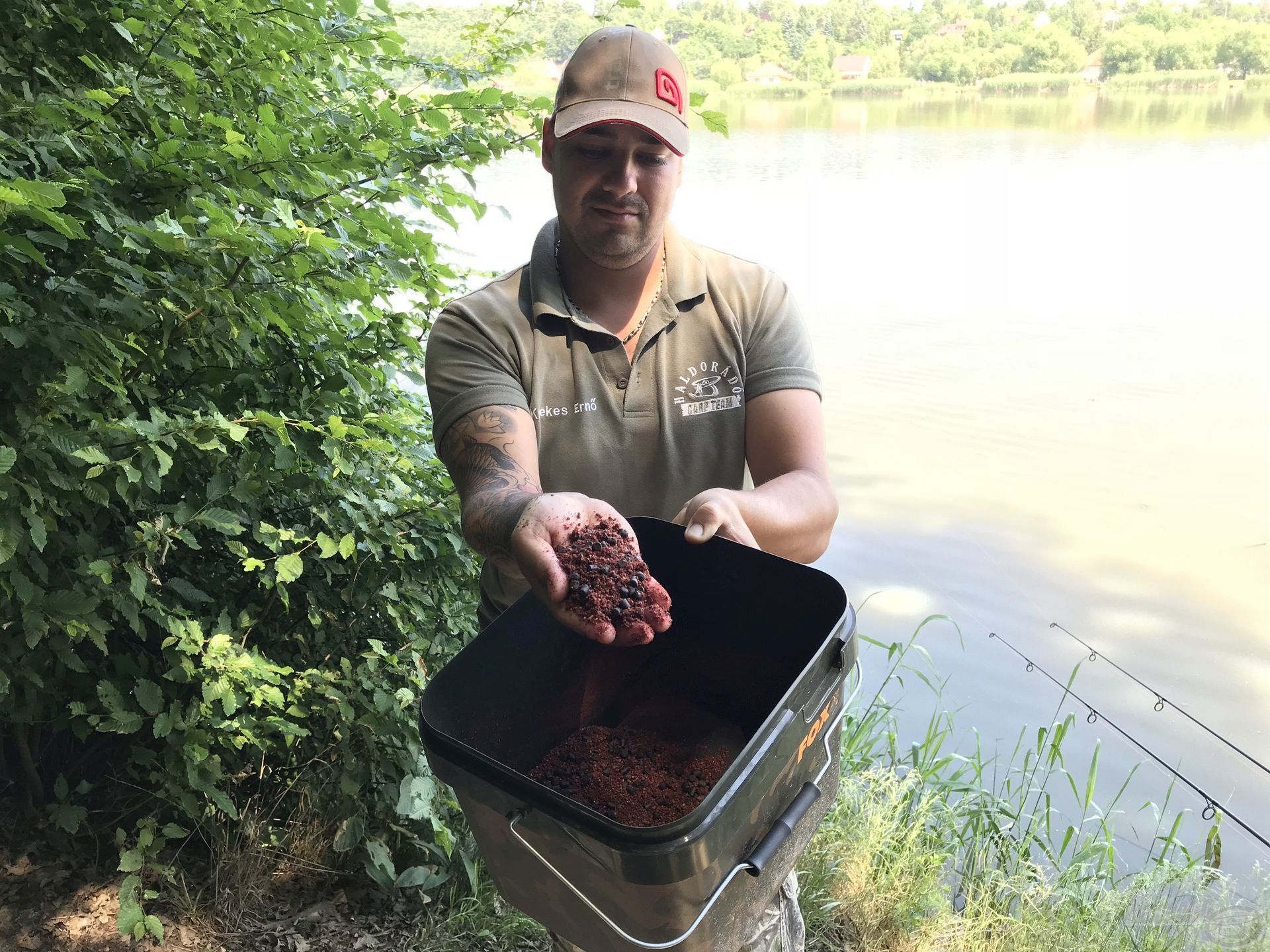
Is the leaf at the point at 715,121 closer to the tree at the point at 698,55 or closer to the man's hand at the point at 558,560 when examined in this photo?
the man's hand at the point at 558,560

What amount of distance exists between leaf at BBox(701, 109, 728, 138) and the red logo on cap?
23.4 inches

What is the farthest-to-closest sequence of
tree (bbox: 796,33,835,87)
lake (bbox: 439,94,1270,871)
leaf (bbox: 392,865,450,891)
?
tree (bbox: 796,33,835,87) < lake (bbox: 439,94,1270,871) < leaf (bbox: 392,865,450,891)

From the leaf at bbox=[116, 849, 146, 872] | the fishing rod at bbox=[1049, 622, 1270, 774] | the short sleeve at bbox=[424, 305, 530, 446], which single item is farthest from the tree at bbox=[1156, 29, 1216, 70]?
the leaf at bbox=[116, 849, 146, 872]

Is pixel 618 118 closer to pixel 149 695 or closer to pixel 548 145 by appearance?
pixel 548 145

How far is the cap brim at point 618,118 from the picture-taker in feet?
4.78

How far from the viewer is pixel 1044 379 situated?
6340 millimetres

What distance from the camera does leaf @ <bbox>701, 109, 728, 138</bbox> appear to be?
2.11m

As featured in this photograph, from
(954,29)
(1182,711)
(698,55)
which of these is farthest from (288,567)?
(954,29)

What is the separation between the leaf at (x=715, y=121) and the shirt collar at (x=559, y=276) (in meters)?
0.58

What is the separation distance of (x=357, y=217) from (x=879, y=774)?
6.88 ft

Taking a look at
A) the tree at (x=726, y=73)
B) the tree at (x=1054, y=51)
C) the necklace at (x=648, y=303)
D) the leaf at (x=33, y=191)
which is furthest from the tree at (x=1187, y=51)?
the leaf at (x=33, y=191)

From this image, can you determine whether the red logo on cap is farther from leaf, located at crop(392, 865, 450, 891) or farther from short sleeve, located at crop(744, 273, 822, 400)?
leaf, located at crop(392, 865, 450, 891)

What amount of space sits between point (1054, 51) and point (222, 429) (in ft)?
24.9

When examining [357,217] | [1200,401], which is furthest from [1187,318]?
[357,217]
